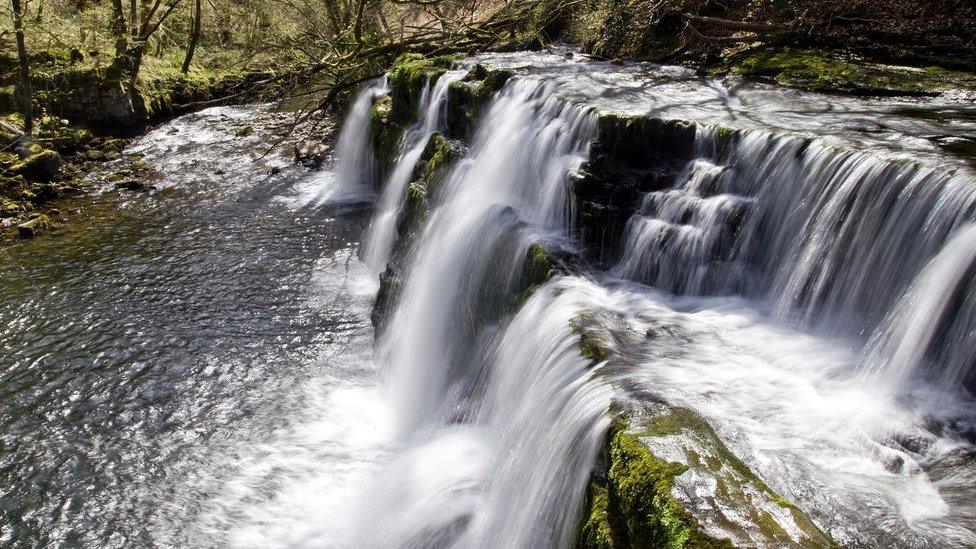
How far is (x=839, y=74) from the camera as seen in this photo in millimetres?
9898

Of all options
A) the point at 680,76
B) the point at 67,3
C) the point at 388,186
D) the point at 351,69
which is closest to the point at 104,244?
the point at 388,186

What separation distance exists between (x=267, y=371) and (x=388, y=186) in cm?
580

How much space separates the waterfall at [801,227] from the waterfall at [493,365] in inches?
55.4

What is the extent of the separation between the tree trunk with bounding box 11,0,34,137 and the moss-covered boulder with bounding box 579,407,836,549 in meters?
17.9

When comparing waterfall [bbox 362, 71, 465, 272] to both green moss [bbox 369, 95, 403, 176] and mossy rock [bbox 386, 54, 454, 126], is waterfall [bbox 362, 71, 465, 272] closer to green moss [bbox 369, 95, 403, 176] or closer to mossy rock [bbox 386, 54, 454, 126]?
mossy rock [bbox 386, 54, 454, 126]

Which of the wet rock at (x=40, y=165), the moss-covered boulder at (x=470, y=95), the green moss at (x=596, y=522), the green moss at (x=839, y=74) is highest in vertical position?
the green moss at (x=839, y=74)

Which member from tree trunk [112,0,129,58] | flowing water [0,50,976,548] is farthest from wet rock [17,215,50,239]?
tree trunk [112,0,129,58]

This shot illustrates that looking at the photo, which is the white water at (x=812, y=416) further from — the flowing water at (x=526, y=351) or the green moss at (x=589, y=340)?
the green moss at (x=589, y=340)

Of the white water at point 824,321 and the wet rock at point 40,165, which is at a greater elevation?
the white water at point 824,321

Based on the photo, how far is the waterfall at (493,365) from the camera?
16.1 ft

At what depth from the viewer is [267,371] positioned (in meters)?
9.12

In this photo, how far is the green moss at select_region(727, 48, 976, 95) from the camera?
8.99m

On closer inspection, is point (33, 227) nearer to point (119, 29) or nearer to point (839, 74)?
point (119, 29)

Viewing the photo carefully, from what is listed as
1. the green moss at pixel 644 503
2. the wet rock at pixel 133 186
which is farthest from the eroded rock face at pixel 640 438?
the wet rock at pixel 133 186
